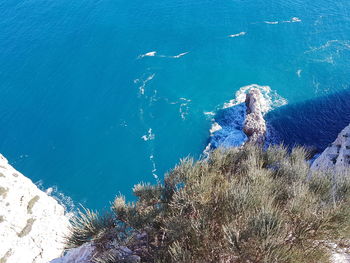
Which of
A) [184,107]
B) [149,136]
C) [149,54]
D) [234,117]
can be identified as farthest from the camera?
[149,54]

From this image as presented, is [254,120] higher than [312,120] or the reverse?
higher

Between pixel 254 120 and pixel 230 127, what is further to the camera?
pixel 230 127

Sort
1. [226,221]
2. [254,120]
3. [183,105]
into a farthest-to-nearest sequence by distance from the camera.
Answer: [183,105] → [254,120] → [226,221]

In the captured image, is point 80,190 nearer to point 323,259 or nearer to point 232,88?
point 232,88

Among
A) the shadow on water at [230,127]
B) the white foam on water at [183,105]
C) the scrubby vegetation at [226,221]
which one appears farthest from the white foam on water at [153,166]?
the scrubby vegetation at [226,221]

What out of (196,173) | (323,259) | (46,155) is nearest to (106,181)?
(46,155)

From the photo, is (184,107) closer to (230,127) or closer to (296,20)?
(230,127)

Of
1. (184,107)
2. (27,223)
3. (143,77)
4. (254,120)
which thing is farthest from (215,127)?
(27,223)
